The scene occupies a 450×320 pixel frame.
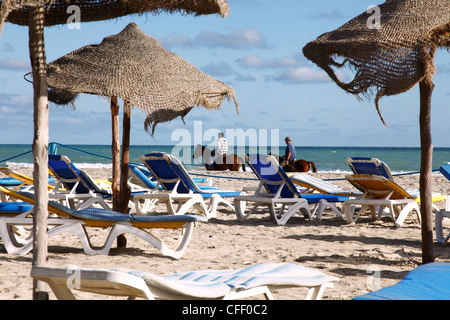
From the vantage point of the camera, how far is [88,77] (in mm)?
5148

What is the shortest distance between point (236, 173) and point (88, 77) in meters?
13.9

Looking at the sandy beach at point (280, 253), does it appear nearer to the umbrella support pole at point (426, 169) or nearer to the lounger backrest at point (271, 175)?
the umbrella support pole at point (426, 169)

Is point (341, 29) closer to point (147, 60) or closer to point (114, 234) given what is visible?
point (147, 60)

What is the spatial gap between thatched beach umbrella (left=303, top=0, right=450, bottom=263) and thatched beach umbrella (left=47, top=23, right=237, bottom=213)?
64.2 inches

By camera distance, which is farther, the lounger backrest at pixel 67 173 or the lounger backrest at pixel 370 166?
the lounger backrest at pixel 67 173

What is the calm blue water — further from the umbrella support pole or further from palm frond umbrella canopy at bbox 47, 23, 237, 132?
the umbrella support pole

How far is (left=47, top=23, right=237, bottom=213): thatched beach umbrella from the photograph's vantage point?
5.02m

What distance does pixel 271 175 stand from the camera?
7.61 m

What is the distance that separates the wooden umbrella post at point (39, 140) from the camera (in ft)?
8.77

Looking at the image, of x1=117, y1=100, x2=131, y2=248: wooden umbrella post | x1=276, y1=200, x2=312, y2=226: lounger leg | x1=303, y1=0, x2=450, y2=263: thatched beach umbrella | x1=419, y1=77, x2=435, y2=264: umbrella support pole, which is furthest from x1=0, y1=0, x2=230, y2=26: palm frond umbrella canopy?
x1=276, y1=200, x2=312, y2=226: lounger leg

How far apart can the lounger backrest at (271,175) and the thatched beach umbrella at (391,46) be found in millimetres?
3271

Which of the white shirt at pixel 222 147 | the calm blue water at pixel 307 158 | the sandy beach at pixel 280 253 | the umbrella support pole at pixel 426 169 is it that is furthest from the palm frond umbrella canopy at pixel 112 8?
the calm blue water at pixel 307 158

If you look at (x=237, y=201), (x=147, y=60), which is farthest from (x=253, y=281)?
(x=237, y=201)

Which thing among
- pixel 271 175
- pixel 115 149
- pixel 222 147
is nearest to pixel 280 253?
pixel 115 149
